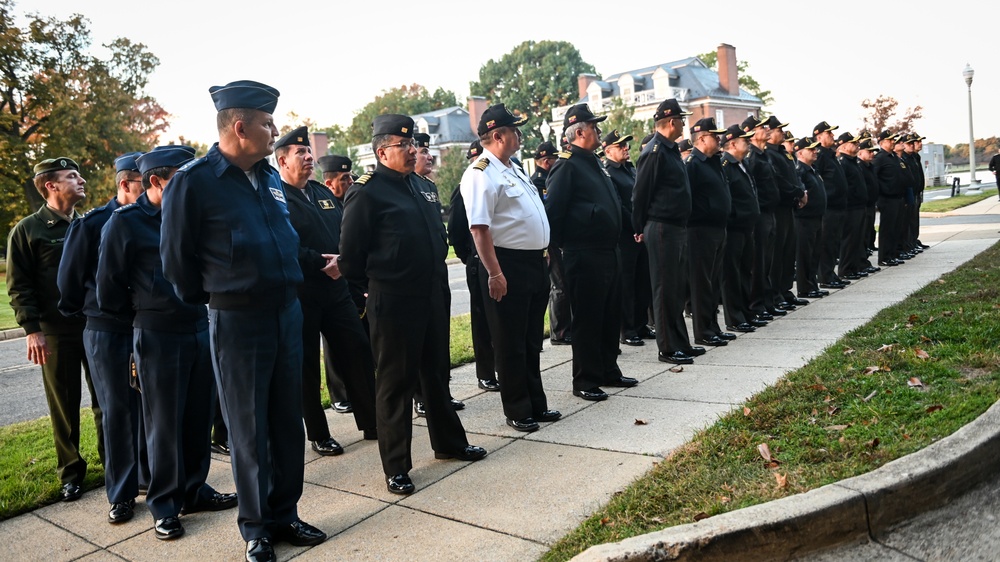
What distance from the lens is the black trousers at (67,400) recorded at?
505 cm

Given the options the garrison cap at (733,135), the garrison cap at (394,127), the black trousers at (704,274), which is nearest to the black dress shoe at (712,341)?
the black trousers at (704,274)

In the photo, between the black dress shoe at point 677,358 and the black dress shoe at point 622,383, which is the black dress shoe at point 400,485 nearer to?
the black dress shoe at point 622,383

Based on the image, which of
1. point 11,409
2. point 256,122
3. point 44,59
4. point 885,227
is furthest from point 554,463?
point 44,59

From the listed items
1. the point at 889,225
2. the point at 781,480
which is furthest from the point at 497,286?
the point at 889,225

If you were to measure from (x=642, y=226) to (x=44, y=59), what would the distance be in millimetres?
34704

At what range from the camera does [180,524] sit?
4250 mm

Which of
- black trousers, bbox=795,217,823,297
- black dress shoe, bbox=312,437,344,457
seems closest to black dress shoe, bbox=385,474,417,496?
black dress shoe, bbox=312,437,344,457

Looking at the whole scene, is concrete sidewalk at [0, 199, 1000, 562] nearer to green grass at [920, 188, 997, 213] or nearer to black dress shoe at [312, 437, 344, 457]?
black dress shoe at [312, 437, 344, 457]

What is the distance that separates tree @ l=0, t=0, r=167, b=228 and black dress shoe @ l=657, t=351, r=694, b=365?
3060 cm

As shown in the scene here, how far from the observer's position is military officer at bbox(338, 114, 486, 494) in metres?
4.70

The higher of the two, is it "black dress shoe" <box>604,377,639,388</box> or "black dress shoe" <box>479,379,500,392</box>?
"black dress shoe" <box>604,377,639,388</box>

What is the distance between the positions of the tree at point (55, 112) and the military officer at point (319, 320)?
1176 inches

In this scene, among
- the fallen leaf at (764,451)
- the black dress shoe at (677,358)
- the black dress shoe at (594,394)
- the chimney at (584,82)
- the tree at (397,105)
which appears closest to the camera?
the fallen leaf at (764,451)

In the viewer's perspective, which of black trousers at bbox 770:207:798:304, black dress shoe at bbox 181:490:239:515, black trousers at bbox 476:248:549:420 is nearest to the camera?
black dress shoe at bbox 181:490:239:515
